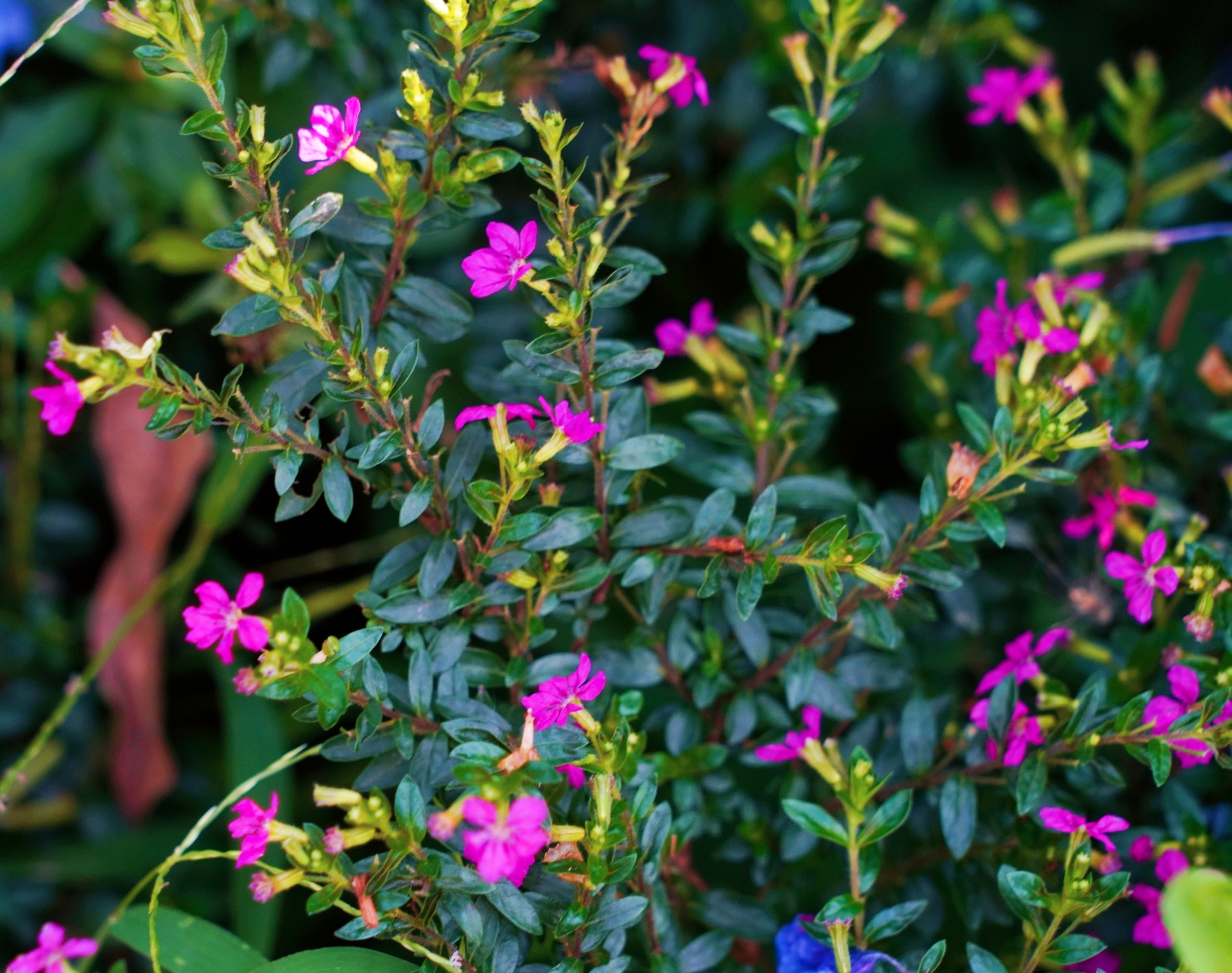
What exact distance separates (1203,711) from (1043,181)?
1156 mm

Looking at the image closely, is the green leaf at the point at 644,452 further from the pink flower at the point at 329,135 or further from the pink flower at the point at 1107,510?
the pink flower at the point at 1107,510

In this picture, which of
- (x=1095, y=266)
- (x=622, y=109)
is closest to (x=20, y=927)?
(x=622, y=109)

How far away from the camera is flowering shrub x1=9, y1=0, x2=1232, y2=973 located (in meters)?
0.62

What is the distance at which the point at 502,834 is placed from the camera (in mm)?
525

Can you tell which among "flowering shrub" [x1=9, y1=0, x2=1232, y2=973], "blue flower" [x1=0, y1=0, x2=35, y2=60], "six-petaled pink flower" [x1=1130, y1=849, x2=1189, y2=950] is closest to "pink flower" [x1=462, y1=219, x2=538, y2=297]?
"flowering shrub" [x1=9, y1=0, x2=1232, y2=973]

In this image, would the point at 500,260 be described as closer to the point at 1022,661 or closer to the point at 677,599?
the point at 677,599

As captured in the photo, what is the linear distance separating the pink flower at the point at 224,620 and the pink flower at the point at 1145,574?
1.94 feet

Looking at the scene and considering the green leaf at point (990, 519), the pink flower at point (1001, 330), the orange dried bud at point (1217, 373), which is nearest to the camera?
the green leaf at point (990, 519)

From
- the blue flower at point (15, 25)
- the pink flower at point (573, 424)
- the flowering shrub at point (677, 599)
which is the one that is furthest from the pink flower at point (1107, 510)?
the blue flower at point (15, 25)

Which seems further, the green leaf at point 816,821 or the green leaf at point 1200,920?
the green leaf at point 816,821

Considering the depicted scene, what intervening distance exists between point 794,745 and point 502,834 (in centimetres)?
34

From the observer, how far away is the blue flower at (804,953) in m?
0.72

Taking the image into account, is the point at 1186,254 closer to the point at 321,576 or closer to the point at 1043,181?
the point at 1043,181

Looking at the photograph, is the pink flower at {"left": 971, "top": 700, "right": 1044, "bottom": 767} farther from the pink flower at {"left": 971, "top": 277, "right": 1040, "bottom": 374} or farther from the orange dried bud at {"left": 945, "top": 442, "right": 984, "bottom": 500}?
the pink flower at {"left": 971, "top": 277, "right": 1040, "bottom": 374}
